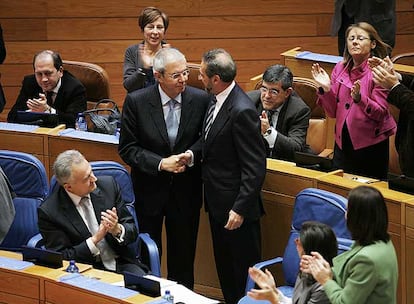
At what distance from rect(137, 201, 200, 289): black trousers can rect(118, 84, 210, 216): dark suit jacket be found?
4 centimetres

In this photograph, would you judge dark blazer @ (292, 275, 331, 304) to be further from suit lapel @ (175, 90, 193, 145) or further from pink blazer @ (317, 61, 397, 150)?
pink blazer @ (317, 61, 397, 150)

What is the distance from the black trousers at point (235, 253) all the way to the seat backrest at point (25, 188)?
2.82ft

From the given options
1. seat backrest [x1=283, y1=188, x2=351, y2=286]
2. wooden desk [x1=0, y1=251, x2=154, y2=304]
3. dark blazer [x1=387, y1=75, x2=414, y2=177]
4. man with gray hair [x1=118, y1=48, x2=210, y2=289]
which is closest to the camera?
wooden desk [x1=0, y1=251, x2=154, y2=304]

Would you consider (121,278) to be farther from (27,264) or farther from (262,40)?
(262,40)

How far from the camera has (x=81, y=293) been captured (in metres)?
4.13

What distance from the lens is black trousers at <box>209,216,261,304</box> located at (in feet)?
16.2

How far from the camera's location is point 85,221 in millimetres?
4656

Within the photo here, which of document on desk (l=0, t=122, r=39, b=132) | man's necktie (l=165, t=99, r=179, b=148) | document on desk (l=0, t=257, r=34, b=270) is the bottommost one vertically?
document on desk (l=0, t=257, r=34, b=270)

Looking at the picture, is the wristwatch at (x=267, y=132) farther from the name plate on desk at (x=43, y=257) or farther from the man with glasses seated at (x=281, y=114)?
the name plate on desk at (x=43, y=257)

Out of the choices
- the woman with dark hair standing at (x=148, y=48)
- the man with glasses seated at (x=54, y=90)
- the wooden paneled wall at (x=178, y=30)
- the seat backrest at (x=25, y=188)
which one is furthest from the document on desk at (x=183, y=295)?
the wooden paneled wall at (x=178, y=30)

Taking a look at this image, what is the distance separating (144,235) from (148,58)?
1684mm

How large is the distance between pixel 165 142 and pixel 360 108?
1.01 meters

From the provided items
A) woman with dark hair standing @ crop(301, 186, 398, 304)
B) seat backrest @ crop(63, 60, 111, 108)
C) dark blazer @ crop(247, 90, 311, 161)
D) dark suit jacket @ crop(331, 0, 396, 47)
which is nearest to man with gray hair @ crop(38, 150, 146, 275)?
dark blazer @ crop(247, 90, 311, 161)

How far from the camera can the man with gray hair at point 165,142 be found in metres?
4.99
